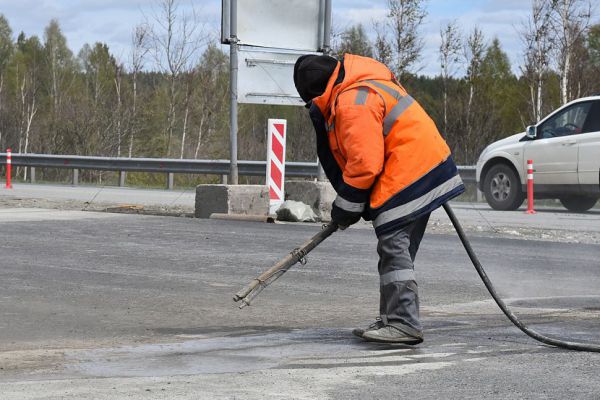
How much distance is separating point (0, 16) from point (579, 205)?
85.8 meters

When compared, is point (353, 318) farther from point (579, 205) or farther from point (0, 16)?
point (0, 16)

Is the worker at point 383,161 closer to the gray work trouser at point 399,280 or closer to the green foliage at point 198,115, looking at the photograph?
the gray work trouser at point 399,280

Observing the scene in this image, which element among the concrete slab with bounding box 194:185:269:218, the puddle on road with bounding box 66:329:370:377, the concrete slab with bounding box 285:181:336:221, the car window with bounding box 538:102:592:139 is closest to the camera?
the puddle on road with bounding box 66:329:370:377

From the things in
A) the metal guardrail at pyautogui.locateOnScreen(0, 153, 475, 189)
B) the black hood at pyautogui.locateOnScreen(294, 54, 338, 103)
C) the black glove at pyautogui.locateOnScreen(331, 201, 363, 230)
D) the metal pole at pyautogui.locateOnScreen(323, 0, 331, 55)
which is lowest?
the black glove at pyautogui.locateOnScreen(331, 201, 363, 230)

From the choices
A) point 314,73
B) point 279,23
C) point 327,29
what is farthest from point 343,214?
point 327,29

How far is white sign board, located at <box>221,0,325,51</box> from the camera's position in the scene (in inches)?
627

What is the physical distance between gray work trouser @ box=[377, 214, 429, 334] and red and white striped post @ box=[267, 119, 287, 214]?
990 cm

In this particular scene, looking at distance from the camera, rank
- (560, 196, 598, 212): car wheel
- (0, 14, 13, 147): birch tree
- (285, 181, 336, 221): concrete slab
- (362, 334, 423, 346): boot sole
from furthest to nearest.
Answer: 1. (0, 14, 13, 147): birch tree
2. (560, 196, 598, 212): car wheel
3. (285, 181, 336, 221): concrete slab
4. (362, 334, 423, 346): boot sole

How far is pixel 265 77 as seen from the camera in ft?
52.7

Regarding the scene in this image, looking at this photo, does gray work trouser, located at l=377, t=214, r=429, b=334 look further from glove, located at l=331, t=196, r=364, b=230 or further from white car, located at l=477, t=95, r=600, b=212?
white car, located at l=477, t=95, r=600, b=212

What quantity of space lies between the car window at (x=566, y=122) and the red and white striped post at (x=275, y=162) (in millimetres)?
5064

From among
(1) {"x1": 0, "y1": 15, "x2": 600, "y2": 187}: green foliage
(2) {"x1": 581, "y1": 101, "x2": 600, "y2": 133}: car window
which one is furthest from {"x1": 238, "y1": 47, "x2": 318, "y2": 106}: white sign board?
(1) {"x1": 0, "y1": 15, "x2": 600, "y2": 187}: green foliage

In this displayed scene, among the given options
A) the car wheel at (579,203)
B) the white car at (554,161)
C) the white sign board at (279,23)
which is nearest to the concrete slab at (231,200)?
the white sign board at (279,23)

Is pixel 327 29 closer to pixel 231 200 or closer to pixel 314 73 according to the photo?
pixel 231 200
